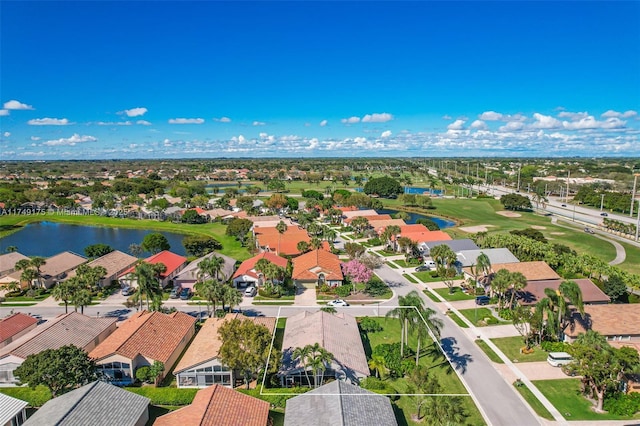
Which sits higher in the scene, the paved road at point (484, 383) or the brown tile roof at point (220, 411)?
the brown tile roof at point (220, 411)

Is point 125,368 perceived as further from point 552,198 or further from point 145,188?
point 552,198

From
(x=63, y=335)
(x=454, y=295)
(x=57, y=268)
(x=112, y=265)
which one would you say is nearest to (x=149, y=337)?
(x=63, y=335)

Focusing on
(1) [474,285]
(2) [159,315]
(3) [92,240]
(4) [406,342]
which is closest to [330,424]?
(4) [406,342]

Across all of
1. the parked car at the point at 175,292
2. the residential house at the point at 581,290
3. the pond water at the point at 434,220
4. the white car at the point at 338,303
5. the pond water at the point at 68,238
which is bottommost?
the pond water at the point at 434,220

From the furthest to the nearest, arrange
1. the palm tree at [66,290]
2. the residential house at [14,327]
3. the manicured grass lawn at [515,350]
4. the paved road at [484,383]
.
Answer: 1. the palm tree at [66,290]
2. the residential house at [14,327]
3. the manicured grass lawn at [515,350]
4. the paved road at [484,383]

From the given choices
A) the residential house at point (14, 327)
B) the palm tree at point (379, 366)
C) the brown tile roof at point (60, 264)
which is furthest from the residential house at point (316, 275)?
the brown tile roof at point (60, 264)

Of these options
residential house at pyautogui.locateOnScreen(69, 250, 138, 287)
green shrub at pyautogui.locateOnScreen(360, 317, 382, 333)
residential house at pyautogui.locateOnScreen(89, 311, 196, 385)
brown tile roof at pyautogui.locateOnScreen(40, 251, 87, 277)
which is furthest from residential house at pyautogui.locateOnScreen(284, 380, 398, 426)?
brown tile roof at pyautogui.locateOnScreen(40, 251, 87, 277)

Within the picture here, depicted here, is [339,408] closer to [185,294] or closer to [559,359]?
[559,359]

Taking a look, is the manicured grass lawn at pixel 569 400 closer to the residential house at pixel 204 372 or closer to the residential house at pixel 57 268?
the residential house at pixel 204 372
